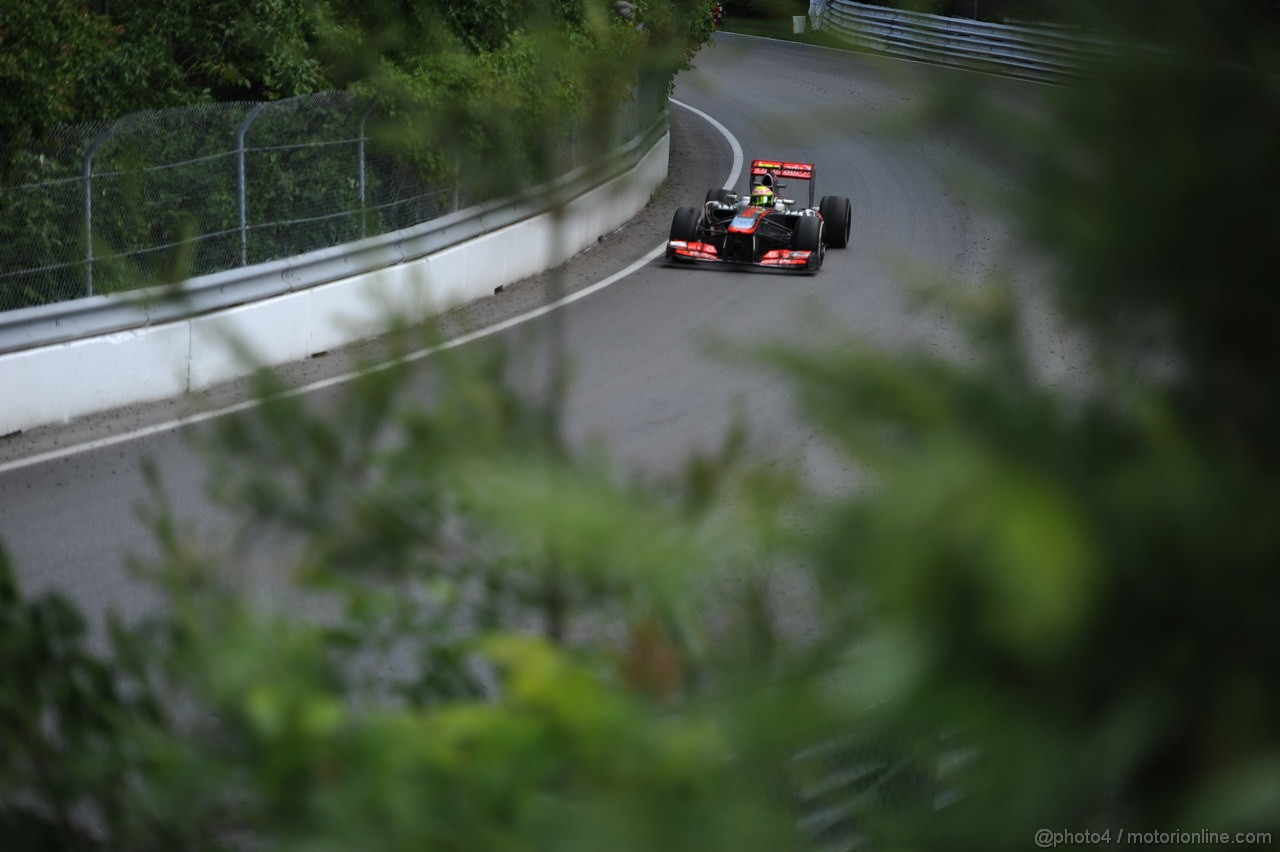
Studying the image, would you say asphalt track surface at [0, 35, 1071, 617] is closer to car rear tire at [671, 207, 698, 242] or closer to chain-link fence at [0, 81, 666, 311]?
car rear tire at [671, 207, 698, 242]

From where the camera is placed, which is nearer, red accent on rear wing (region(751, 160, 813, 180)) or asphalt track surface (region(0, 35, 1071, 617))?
asphalt track surface (region(0, 35, 1071, 617))

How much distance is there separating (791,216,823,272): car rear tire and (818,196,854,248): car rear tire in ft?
4.81

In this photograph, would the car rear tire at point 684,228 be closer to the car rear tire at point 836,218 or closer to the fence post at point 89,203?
the car rear tire at point 836,218

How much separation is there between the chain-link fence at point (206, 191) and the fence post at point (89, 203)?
1 centimetres

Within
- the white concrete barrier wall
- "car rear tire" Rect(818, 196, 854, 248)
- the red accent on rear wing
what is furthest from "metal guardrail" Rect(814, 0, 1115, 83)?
"car rear tire" Rect(818, 196, 854, 248)

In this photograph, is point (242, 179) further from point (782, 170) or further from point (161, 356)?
point (782, 170)

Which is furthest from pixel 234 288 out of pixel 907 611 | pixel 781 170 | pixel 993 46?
pixel 907 611

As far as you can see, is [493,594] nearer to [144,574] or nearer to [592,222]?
[144,574]

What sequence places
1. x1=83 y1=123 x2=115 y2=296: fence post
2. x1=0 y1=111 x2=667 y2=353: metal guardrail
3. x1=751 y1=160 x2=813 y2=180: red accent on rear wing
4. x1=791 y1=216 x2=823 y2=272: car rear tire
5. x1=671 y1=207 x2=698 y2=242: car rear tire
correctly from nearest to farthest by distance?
x1=0 y1=111 x2=667 y2=353: metal guardrail → x1=83 y1=123 x2=115 y2=296: fence post → x1=751 y1=160 x2=813 y2=180: red accent on rear wing → x1=791 y1=216 x2=823 y2=272: car rear tire → x1=671 y1=207 x2=698 y2=242: car rear tire

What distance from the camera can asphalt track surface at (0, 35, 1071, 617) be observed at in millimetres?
1769

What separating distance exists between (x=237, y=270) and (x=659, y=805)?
1186cm

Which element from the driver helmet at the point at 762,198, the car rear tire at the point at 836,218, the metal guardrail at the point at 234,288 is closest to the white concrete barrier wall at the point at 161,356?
the metal guardrail at the point at 234,288

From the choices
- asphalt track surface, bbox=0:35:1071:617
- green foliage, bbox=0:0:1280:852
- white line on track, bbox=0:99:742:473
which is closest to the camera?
green foliage, bbox=0:0:1280:852

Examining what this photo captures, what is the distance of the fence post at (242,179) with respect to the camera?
1248 cm
